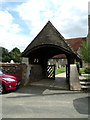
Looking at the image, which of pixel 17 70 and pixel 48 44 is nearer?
pixel 48 44

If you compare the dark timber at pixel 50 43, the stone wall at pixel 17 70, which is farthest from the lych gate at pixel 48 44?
the stone wall at pixel 17 70

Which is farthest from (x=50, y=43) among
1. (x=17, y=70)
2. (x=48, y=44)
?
(x=17, y=70)

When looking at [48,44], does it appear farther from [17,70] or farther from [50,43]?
[17,70]

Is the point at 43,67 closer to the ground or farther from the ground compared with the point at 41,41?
closer to the ground

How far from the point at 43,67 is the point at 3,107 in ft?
24.5

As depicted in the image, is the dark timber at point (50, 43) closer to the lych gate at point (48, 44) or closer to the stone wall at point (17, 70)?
the lych gate at point (48, 44)

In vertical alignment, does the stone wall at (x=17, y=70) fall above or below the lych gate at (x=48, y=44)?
below

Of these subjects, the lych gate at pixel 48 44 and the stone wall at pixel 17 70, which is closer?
the lych gate at pixel 48 44

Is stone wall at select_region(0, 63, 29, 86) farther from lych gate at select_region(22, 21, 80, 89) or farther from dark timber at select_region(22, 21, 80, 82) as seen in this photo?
dark timber at select_region(22, 21, 80, 82)

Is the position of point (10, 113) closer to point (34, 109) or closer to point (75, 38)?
point (34, 109)

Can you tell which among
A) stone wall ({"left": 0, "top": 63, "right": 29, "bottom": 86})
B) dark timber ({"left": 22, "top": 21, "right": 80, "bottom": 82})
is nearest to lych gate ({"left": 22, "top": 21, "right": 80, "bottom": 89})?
dark timber ({"left": 22, "top": 21, "right": 80, "bottom": 82})

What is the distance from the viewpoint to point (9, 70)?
26.6 feet

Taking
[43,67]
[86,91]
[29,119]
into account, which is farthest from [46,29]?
[29,119]

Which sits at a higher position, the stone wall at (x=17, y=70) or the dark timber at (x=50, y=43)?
the dark timber at (x=50, y=43)
